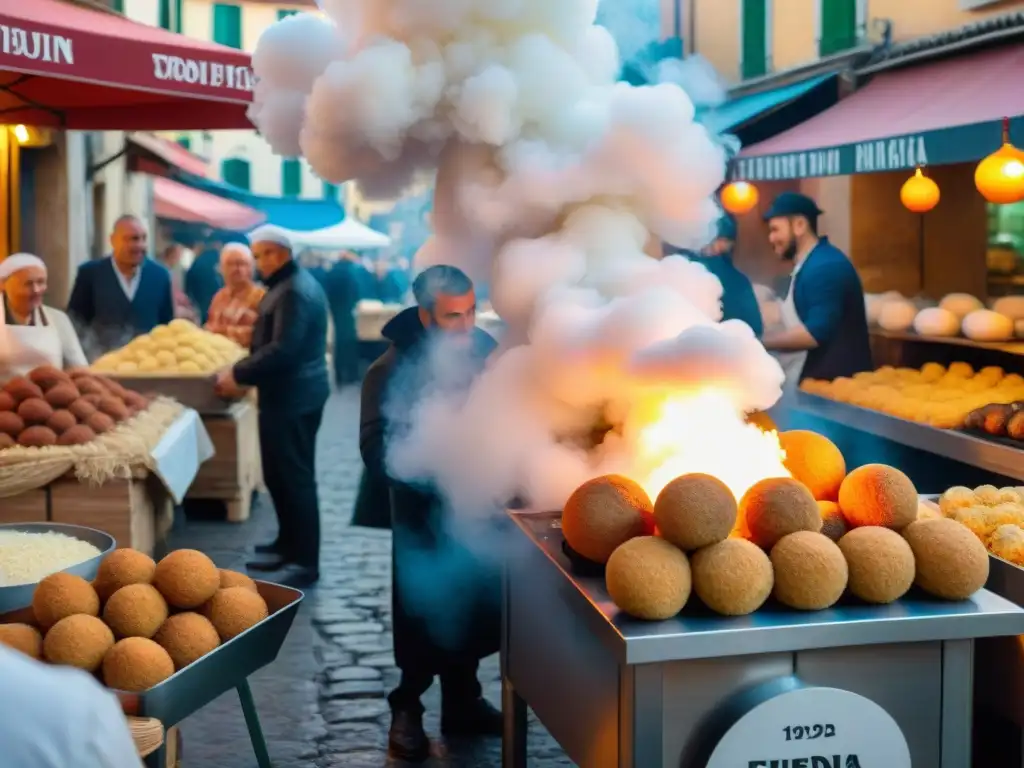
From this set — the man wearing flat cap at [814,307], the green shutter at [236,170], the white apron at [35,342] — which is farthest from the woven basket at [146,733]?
the green shutter at [236,170]

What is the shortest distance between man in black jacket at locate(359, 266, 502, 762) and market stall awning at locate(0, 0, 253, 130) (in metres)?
2.32

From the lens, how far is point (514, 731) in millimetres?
4105

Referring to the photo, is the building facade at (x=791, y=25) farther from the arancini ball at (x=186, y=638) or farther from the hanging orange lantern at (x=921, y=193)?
the arancini ball at (x=186, y=638)

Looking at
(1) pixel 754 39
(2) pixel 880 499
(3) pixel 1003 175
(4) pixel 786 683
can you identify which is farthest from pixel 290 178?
(4) pixel 786 683

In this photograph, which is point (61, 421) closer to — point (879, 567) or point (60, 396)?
point (60, 396)

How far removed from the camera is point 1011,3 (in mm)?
8836

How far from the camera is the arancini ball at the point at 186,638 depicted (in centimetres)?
340

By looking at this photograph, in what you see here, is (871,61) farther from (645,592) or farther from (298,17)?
(645,592)

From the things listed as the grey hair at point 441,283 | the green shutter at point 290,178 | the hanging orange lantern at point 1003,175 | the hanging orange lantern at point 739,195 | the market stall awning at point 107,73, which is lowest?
the grey hair at point 441,283

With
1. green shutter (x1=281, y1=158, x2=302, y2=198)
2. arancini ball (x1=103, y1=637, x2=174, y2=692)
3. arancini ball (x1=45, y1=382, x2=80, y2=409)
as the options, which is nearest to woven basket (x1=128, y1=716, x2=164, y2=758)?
arancini ball (x1=103, y1=637, x2=174, y2=692)

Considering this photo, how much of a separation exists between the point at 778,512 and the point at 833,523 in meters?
0.32

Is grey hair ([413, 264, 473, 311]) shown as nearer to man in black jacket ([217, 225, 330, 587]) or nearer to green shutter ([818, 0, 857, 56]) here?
man in black jacket ([217, 225, 330, 587])

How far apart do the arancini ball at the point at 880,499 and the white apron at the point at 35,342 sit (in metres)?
4.80

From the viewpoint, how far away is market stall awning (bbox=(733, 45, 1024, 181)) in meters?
7.02
